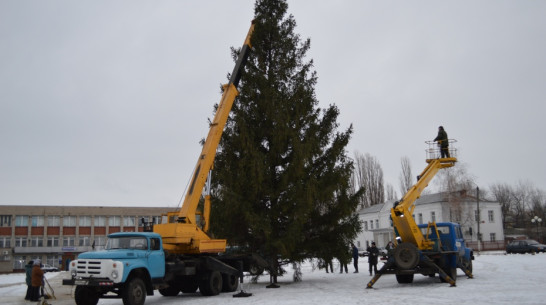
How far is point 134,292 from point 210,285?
152 inches

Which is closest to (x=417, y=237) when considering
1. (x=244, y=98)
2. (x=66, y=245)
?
(x=244, y=98)

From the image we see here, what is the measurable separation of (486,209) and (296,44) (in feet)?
174

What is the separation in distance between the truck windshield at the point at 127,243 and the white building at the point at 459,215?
48156 mm

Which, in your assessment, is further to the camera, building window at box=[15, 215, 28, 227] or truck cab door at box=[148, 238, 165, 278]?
building window at box=[15, 215, 28, 227]

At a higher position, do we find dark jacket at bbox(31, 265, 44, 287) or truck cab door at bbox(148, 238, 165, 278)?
truck cab door at bbox(148, 238, 165, 278)

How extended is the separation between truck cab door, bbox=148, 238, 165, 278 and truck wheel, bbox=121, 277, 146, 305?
57cm

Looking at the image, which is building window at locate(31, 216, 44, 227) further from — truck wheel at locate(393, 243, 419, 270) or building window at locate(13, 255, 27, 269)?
truck wheel at locate(393, 243, 419, 270)

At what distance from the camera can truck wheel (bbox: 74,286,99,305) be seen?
14.0 metres

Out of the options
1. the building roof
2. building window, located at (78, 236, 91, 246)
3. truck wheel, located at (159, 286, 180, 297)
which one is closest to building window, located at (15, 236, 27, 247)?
building window, located at (78, 236, 91, 246)

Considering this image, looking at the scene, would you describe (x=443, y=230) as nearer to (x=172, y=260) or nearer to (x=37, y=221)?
(x=172, y=260)

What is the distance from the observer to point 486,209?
6525 centimetres

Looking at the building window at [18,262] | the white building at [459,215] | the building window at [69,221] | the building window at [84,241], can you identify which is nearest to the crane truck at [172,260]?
the white building at [459,215]

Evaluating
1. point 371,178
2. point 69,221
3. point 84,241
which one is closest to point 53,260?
point 84,241

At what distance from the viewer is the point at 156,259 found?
586 inches
